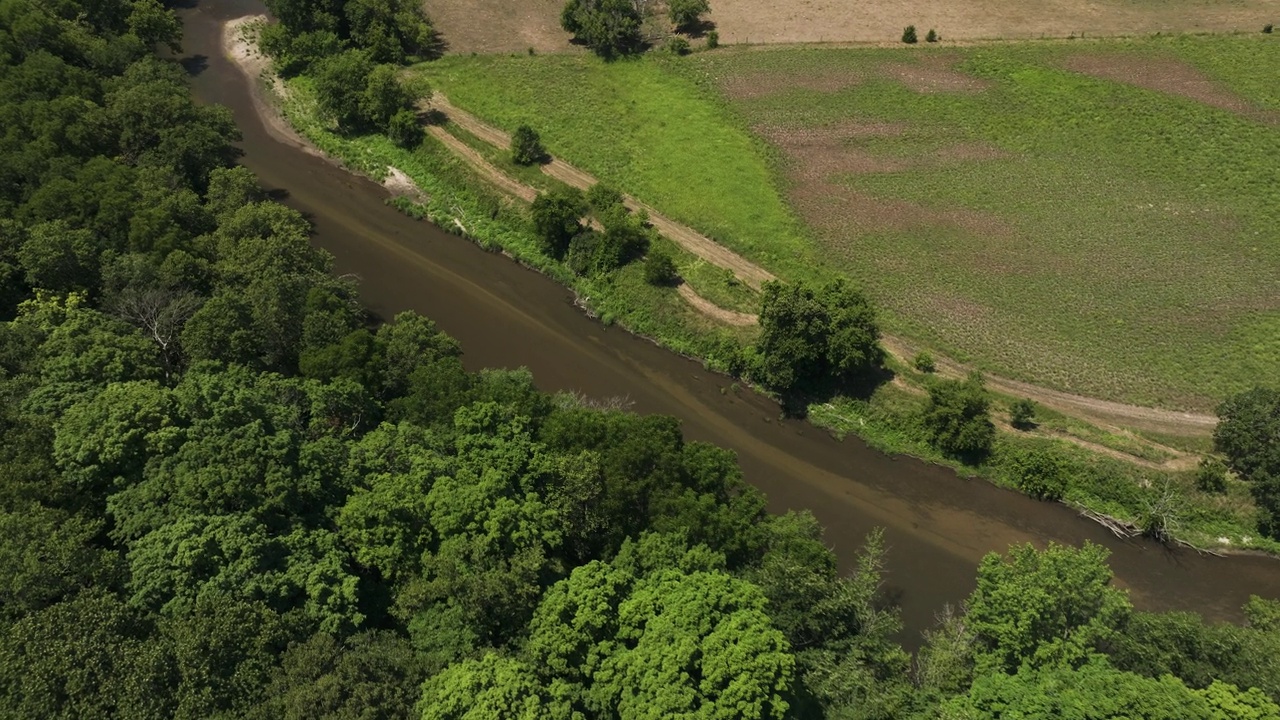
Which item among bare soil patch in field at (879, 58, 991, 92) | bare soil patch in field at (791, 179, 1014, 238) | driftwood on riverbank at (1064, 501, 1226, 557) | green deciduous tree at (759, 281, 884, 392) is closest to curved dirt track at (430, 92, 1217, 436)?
green deciduous tree at (759, 281, 884, 392)

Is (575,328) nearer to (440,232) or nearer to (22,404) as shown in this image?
(440,232)

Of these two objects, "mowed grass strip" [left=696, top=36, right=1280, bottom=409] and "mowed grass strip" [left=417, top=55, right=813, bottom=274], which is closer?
"mowed grass strip" [left=696, top=36, right=1280, bottom=409]

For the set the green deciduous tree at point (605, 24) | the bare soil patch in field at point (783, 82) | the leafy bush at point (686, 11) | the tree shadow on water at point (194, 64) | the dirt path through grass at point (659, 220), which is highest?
the leafy bush at point (686, 11)

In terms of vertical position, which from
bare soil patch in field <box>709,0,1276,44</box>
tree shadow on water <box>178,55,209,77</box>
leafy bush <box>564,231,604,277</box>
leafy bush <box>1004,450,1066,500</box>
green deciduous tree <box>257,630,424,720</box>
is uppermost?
bare soil patch in field <box>709,0,1276,44</box>

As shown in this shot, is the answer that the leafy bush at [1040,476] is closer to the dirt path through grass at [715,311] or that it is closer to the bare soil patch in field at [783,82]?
the dirt path through grass at [715,311]

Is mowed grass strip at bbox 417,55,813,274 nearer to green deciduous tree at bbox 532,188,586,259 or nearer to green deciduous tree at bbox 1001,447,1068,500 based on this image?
green deciduous tree at bbox 532,188,586,259

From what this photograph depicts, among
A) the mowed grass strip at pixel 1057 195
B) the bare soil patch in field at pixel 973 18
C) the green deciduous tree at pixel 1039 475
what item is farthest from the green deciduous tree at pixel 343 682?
the bare soil patch in field at pixel 973 18

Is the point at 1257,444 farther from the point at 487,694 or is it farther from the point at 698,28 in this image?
the point at 698,28
